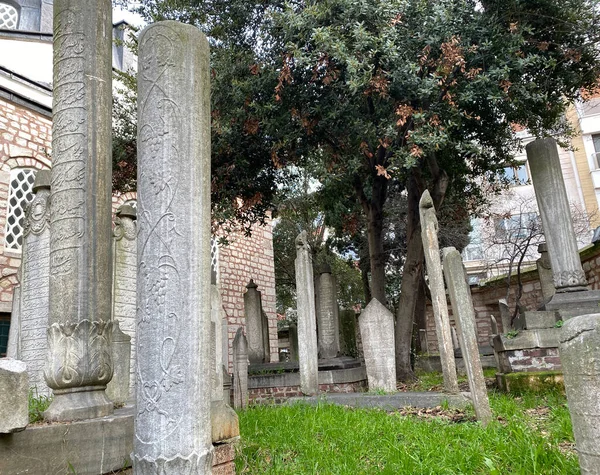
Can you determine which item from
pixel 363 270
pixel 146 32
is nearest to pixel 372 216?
pixel 363 270

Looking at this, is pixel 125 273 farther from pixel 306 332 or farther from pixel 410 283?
pixel 410 283

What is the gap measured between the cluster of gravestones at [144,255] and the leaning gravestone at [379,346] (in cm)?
382

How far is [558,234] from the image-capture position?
7004mm

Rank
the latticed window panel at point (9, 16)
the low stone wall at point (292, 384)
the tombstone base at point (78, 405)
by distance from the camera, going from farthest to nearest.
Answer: the latticed window panel at point (9, 16), the low stone wall at point (292, 384), the tombstone base at point (78, 405)

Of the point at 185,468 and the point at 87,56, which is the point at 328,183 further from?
the point at 185,468

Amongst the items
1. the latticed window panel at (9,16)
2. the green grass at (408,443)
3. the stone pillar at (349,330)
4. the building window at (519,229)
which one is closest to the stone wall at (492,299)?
the building window at (519,229)

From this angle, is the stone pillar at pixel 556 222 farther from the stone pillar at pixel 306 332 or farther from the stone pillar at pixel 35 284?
the stone pillar at pixel 35 284

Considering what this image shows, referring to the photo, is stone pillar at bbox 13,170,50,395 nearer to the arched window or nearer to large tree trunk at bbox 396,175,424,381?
the arched window

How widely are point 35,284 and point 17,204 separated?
563 centimetres

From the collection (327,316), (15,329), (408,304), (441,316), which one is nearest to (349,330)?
(327,316)

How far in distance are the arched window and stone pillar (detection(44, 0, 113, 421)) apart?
24.3 feet

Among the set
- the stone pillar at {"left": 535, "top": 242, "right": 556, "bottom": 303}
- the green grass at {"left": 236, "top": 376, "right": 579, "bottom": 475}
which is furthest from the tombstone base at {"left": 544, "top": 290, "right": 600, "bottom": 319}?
the stone pillar at {"left": 535, "top": 242, "right": 556, "bottom": 303}

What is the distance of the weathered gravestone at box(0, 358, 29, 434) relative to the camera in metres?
2.42

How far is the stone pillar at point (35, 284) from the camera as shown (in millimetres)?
5625
